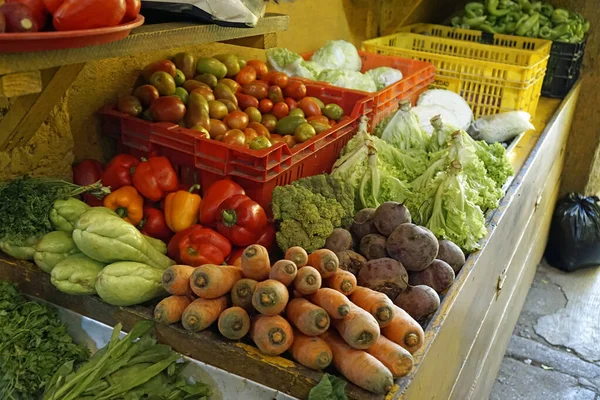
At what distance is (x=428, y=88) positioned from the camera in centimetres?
366

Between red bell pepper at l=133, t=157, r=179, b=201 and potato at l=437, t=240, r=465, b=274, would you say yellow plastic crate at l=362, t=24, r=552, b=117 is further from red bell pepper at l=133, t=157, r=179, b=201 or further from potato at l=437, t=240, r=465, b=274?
red bell pepper at l=133, t=157, r=179, b=201

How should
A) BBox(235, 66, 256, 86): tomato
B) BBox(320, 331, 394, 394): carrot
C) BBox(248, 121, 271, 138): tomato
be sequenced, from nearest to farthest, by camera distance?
BBox(320, 331, 394, 394): carrot, BBox(248, 121, 271, 138): tomato, BBox(235, 66, 256, 86): tomato

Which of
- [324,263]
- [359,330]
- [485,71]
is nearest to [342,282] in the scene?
[324,263]

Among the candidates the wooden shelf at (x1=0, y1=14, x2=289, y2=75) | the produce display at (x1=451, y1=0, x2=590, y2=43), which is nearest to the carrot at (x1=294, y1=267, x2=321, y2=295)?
the wooden shelf at (x1=0, y1=14, x2=289, y2=75)

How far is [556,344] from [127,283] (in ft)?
10.2

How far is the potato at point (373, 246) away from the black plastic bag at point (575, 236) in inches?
130

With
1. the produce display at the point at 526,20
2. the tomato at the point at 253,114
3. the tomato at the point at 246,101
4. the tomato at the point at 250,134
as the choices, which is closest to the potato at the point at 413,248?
the tomato at the point at 250,134

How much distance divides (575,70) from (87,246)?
435 centimetres

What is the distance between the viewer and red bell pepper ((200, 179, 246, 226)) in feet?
6.34

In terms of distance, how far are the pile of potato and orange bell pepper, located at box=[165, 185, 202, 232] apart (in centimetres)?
51

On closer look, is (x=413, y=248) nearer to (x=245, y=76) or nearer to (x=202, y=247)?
(x=202, y=247)

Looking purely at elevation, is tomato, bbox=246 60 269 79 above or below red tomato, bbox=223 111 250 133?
above

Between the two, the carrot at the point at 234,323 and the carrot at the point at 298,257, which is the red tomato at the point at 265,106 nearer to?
the carrot at the point at 298,257

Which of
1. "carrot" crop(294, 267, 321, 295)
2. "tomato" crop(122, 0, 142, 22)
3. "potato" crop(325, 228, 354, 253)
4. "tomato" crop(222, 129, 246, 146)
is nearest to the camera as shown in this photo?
"tomato" crop(122, 0, 142, 22)
